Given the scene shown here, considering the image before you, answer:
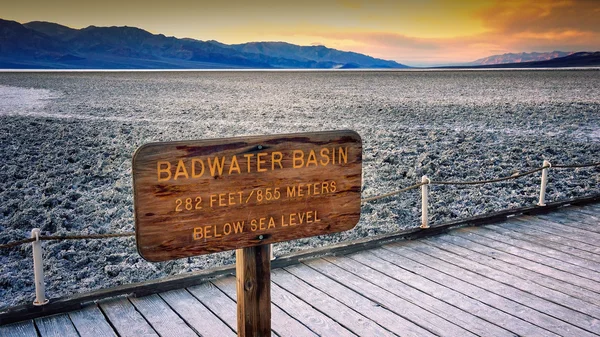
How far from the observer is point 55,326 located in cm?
353

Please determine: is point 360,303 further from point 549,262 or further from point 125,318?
point 549,262

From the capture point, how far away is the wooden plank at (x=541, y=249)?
4684mm

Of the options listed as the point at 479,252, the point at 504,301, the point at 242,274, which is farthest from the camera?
the point at 479,252

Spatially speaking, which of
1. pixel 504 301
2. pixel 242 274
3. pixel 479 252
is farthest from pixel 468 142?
pixel 242 274

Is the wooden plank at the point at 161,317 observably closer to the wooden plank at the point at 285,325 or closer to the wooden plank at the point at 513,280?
the wooden plank at the point at 285,325

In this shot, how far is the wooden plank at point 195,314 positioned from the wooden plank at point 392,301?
1108mm

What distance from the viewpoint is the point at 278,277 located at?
440 centimetres

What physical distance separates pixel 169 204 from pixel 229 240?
1.04ft

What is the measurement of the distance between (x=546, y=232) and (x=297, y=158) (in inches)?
160

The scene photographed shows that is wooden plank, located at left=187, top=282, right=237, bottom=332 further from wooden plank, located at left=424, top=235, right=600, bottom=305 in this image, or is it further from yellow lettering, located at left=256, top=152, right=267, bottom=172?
wooden plank, located at left=424, top=235, right=600, bottom=305

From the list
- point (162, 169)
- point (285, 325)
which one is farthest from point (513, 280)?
point (162, 169)

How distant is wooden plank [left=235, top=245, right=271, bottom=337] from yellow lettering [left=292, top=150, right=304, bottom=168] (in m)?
0.43

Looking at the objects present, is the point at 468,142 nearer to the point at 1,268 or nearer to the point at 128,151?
the point at 128,151

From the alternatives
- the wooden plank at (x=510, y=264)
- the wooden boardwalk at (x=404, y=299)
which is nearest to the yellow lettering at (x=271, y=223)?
the wooden boardwalk at (x=404, y=299)
